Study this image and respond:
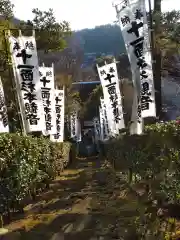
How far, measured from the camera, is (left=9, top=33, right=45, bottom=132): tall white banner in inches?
448

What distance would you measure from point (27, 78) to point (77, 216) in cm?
490

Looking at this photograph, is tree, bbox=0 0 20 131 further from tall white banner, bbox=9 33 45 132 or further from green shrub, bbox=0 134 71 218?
green shrub, bbox=0 134 71 218

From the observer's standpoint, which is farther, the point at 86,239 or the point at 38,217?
the point at 38,217

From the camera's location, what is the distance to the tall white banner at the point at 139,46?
11109 millimetres

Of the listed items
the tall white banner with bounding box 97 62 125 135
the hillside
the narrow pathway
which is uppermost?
the hillside

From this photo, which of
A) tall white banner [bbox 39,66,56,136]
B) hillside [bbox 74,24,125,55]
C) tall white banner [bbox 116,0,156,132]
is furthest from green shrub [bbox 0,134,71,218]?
hillside [bbox 74,24,125,55]

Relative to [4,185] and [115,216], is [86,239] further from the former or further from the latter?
[4,185]

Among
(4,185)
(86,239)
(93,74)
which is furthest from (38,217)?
(93,74)

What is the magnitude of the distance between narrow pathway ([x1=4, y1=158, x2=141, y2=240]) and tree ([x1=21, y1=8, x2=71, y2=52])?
8.41m

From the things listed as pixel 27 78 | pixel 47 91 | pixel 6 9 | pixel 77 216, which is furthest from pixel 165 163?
pixel 6 9

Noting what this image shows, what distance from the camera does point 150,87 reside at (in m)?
11.5

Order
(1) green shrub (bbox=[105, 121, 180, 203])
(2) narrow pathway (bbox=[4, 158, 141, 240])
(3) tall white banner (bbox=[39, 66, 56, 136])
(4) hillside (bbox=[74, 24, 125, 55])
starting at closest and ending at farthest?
(1) green shrub (bbox=[105, 121, 180, 203]) < (2) narrow pathway (bbox=[4, 158, 141, 240]) < (3) tall white banner (bbox=[39, 66, 56, 136]) < (4) hillside (bbox=[74, 24, 125, 55])

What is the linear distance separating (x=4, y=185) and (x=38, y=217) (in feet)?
4.30

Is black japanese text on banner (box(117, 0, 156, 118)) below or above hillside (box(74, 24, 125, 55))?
below
